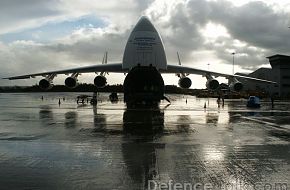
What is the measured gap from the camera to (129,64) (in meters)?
29.5

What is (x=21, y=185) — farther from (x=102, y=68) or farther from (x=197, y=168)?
(x=102, y=68)

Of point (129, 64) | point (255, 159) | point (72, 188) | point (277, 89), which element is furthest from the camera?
point (277, 89)

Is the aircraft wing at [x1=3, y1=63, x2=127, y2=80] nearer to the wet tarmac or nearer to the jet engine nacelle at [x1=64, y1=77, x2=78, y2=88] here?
the jet engine nacelle at [x1=64, y1=77, x2=78, y2=88]

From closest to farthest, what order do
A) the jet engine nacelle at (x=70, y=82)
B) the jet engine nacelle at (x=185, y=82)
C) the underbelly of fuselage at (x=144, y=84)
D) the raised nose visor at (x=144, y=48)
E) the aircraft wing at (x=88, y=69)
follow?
the underbelly of fuselage at (x=144, y=84) → the raised nose visor at (x=144, y=48) → the aircraft wing at (x=88, y=69) → the jet engine nacelle at (x=70, y=82) → the jet engine nacelle at (x=185, y=82)

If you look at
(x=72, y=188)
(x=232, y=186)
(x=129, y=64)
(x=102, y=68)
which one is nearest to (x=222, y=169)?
(x=232, y=186)

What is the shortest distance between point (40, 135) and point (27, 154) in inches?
141

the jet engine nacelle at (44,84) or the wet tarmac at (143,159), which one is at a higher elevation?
the jet engine nacelle at (44,84)

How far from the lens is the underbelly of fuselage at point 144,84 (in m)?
27.8

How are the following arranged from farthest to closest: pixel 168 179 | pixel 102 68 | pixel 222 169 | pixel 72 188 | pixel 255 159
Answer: pixel 102 68 < pixel 255 159 < pixel 222 169 < pixel 168 179 < pixel 72 188

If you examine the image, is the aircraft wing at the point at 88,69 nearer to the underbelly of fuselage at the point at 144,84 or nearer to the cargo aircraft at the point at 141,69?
the cargo aircraft at the point at 141,69

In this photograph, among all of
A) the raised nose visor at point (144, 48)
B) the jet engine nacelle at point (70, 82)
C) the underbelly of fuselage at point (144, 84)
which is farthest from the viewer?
the jet engine nacelle at point (70, 82)

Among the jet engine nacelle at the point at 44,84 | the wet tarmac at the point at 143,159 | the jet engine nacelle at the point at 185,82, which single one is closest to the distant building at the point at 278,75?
the jet engine nacelle at the point at 185,82

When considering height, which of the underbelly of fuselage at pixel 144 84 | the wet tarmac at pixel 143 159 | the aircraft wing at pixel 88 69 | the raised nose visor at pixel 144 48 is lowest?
the wet tarmac at pixel 143 159

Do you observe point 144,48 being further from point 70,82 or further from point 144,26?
point 70,82
